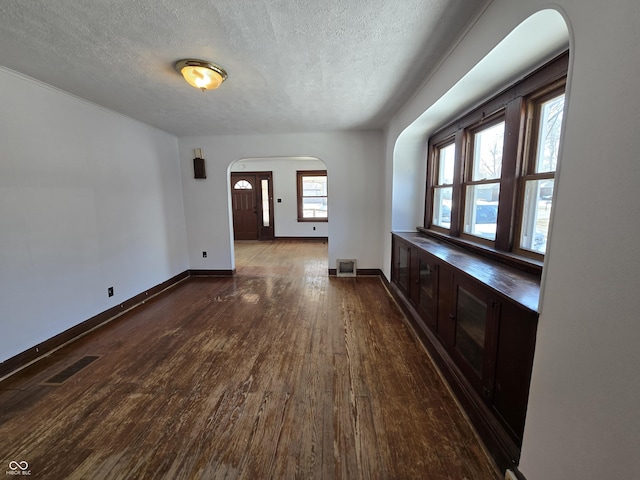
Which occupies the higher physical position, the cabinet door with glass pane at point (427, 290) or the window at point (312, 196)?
the window at point (312, 196)

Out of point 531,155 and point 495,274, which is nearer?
point 495,274

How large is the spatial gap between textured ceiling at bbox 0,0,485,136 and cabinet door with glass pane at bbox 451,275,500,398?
1.64 metres

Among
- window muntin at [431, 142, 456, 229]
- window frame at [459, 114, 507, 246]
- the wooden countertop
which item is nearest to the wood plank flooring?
the wooden countertop

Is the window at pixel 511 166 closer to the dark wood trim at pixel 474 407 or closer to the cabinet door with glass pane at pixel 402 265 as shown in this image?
the cabinet door with glass pane at pixel 402 265

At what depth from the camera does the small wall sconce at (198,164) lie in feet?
14.0

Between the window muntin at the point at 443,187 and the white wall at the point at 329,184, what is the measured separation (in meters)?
1.07

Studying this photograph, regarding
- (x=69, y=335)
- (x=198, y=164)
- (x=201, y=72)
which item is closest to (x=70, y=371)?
(x=69, y=335)

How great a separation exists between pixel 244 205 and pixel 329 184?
15.0 ft

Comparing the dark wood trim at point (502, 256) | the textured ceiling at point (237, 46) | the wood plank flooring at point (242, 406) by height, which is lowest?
the wood plank flooring at point (242, 406)

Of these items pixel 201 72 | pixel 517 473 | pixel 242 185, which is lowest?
pixel 517 473

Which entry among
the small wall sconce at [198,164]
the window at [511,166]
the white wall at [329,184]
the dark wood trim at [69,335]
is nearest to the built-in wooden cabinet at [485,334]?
the window at [511,166]

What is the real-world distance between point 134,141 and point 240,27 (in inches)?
103

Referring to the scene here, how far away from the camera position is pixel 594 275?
83cm

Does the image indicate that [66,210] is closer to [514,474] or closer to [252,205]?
[514,474]
